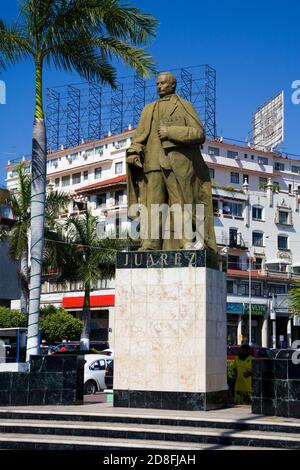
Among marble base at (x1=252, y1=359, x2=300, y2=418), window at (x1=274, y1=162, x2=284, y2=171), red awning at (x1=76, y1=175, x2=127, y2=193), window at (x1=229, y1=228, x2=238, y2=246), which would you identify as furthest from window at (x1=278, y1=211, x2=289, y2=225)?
marble base at (x1=252, y1=359, x2=300, y2=418)

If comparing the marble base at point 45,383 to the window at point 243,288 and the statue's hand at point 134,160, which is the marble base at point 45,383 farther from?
the window at point 243,288

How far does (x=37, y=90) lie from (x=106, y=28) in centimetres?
266

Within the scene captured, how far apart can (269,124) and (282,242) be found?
57.2ft

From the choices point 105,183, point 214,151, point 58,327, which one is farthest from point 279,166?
point 58,327

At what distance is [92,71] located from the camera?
2072 cm

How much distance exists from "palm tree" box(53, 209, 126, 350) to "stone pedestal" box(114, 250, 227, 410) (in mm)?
25267

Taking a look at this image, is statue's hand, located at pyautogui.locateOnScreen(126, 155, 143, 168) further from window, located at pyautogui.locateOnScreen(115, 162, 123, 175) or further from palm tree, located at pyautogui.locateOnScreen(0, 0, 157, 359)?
window, located at pyautogui.locateOnScreen(115, 162, 123, 175)

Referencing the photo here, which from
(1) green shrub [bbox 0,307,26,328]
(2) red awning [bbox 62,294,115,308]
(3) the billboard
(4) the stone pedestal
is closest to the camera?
(4) the stone pedestal

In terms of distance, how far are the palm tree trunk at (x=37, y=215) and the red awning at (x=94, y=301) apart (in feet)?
123

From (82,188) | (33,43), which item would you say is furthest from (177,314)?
(82,188)

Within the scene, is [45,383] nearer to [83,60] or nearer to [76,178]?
[83,60]

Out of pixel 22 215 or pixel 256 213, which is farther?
pixel 256 213

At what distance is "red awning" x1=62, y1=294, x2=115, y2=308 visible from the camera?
57281mm

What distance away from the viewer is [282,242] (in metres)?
69.1
